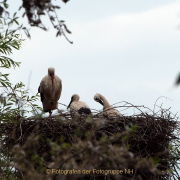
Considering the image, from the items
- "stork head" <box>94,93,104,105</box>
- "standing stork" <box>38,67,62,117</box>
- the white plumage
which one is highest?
"standing stork" <box>38,67,62,117</box>

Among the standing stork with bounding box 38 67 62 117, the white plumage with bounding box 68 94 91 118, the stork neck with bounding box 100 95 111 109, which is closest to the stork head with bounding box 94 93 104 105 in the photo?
the stork neck with bounding box 100 95 111 109

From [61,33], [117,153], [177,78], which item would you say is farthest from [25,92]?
[177,78]

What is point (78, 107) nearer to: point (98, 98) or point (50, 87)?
point (98, 98)

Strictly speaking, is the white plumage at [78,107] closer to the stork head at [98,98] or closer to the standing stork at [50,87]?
the stork head at [98,98]

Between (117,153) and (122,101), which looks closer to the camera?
(117,153)

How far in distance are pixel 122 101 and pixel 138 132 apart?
0.70m

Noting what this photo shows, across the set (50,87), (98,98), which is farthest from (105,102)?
(50,87)

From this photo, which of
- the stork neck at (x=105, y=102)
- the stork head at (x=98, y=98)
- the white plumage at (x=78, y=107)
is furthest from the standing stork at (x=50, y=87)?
the stork neck at (x=105, y=102)

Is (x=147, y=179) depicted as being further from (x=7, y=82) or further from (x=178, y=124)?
(x=7, y=82)

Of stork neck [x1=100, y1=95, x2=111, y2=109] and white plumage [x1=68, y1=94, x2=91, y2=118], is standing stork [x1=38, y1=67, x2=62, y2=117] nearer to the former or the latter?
white plumage [x1=68, y1=94, x2=91, y2=118]

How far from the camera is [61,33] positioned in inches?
92.6

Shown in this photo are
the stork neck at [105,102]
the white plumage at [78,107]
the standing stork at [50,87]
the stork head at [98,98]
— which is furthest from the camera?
the standing stork at [50,87]

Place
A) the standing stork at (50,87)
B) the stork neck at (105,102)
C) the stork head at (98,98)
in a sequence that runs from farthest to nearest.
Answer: the standing stork at (50,87), the stork head at (98,98), the stork neck at (105,102)

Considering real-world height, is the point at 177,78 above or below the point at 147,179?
above
